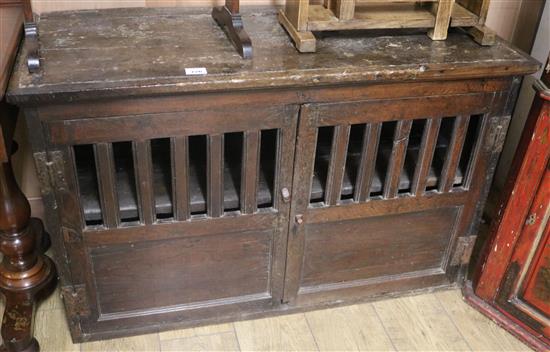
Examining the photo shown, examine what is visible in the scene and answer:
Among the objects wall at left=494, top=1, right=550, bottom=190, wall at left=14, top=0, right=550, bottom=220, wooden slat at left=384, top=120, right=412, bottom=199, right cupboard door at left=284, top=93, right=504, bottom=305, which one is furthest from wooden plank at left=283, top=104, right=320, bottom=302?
wall at left=494, top=1, right=550, bottom=190

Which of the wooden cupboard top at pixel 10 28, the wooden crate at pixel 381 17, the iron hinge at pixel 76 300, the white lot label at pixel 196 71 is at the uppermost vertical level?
the wooden crate at pixel 381 17

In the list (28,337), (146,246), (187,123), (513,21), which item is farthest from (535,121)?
(28,337)

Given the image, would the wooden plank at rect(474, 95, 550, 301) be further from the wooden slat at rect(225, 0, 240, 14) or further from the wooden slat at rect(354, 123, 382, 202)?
the wooden slat at rect(225, 0, 240, 14)

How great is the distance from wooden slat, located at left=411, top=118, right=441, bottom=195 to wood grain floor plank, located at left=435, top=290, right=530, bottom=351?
461 millimetres

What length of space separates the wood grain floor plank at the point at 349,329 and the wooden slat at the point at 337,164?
43 cm

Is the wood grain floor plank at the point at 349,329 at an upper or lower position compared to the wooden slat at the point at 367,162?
lower

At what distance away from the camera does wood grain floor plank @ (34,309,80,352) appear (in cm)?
179

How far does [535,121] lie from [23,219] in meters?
1.39

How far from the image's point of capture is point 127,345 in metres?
1.81

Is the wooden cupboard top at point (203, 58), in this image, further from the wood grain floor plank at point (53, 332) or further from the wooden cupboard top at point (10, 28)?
the wood grain floor plank at point (53, 332)

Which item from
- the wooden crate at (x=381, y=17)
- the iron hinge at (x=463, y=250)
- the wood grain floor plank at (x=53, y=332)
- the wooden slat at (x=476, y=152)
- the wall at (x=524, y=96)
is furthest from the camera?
the wall at (x=524, y=96)

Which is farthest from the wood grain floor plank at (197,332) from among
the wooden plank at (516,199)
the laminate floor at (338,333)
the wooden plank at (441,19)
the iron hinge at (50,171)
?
the wooden plank at (441,19)

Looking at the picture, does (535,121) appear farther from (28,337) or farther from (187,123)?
(28,337)

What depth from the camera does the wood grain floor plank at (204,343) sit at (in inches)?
71.2
